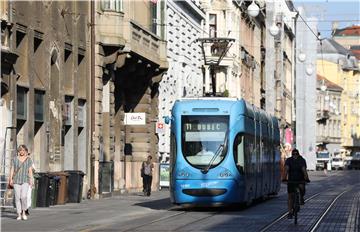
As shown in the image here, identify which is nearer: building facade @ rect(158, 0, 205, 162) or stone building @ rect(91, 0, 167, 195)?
stone building @ rect(91, 0, 167, 195)

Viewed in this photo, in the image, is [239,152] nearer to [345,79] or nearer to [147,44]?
[147,44]

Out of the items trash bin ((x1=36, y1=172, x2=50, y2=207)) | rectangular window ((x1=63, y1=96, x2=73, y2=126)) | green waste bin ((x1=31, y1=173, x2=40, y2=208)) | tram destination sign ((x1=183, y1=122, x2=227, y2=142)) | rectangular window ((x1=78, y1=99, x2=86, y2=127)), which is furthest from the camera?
rectangular window ((x1=78, y1=99, x2=86, y2=127))

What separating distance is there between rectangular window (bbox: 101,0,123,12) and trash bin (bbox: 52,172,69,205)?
346 inches

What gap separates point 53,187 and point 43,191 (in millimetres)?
1168

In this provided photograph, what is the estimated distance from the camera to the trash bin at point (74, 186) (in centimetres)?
3500

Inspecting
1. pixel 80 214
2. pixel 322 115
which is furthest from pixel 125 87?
pixel 322 115

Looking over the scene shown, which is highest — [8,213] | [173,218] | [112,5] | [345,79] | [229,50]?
[345,79]

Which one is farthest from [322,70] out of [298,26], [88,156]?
[88,156]

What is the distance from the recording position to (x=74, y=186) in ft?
116

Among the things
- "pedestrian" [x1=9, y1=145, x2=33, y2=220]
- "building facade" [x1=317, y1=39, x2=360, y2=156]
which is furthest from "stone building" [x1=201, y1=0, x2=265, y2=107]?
"building facade" [x1=317, y1=39, x2=360, y2=156]

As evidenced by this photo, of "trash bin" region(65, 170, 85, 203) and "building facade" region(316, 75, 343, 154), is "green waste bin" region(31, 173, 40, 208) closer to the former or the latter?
"trash bin" region(65, 170, 85, 203)

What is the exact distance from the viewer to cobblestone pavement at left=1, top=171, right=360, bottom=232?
23.6 m

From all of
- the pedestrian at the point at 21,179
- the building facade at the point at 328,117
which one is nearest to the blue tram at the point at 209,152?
the pedestrian at the point at 21,179

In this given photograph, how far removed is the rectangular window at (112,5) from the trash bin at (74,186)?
26.4ft
